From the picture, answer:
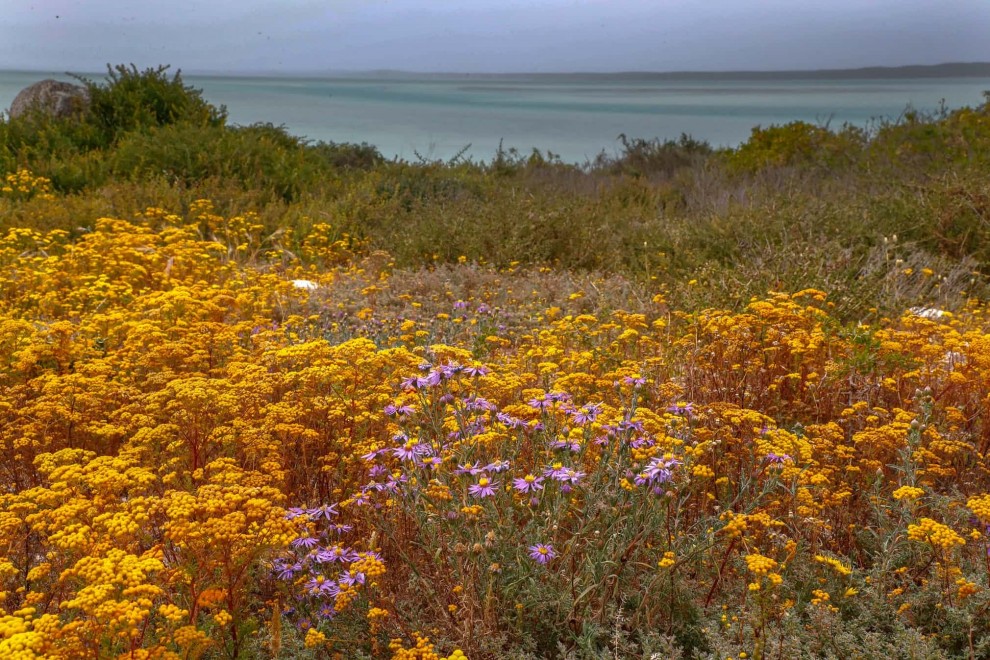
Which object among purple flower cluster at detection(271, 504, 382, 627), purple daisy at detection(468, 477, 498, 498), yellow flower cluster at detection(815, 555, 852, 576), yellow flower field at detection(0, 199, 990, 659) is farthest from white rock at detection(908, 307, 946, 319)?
purple flower cluster at detection(271, 504, 382, 627)

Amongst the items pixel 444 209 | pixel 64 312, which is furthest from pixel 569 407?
pixel 444 209

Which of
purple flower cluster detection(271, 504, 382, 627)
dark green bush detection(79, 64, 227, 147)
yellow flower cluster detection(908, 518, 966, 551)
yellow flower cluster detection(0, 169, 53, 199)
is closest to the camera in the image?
yellow flower cluster detection(908, 518, 966, 551)

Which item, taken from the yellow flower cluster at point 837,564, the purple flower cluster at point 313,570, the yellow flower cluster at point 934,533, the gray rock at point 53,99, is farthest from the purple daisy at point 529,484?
the gray rock at point 53,99

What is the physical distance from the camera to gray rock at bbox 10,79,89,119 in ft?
52.0

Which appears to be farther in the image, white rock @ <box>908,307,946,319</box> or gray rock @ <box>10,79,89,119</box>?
gray rock @ <box>10,79,89,119</box>

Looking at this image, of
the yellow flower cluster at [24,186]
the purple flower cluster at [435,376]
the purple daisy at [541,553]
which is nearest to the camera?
the purple daisy at [541,553]

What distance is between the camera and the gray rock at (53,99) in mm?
15836

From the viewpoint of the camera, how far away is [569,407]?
304 cm

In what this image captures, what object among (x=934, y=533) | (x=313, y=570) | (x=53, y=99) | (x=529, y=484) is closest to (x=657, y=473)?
(x=529, y=484)

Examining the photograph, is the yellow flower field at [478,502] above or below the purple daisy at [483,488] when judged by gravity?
below

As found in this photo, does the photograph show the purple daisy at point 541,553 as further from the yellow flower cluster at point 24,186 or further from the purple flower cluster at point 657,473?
the yellow flower cluster at point 24,186

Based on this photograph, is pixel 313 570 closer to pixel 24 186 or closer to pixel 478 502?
pixel 478 502

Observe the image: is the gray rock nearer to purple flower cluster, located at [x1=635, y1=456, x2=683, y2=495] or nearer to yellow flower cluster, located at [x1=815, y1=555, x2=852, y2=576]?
purple flower cluster, located at [x1=635, y1=456, x2=683, y2=495]

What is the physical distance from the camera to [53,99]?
53.1ft
